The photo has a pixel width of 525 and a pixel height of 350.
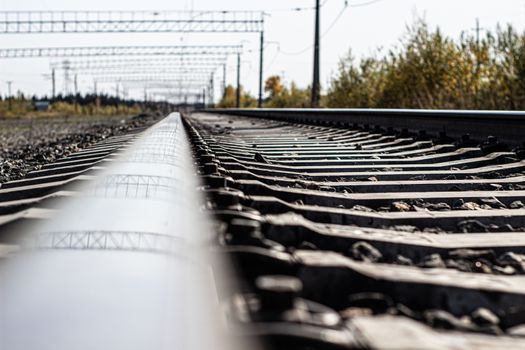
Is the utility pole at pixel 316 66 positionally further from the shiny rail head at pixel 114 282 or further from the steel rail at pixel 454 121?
the shiny rail head at pixel 114 282

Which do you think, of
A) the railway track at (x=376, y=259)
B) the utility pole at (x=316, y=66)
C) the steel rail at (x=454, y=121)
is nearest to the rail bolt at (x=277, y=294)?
the railway track at (x=376, y=259)

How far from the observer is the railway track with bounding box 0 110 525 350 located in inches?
40.3

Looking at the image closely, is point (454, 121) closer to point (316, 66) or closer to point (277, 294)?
point (277, 294)

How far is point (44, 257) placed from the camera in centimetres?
149

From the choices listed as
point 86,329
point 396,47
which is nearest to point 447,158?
point 86,329

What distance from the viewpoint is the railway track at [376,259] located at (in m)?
0.99

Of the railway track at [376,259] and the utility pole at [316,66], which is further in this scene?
the utility pole at [316,66]

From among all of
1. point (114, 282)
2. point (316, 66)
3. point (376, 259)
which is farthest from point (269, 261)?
point (316, 66)

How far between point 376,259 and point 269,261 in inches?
25.9

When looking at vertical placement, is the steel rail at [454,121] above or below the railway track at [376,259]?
above

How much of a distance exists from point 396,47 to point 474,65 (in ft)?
12.0

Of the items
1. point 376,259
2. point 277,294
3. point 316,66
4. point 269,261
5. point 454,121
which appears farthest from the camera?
point 316,66

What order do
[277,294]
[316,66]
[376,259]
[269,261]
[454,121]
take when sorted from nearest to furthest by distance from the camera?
[277,294] → [269,261] → [376,259] → [454,121] → [316,66]

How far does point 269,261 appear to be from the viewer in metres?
1.25
